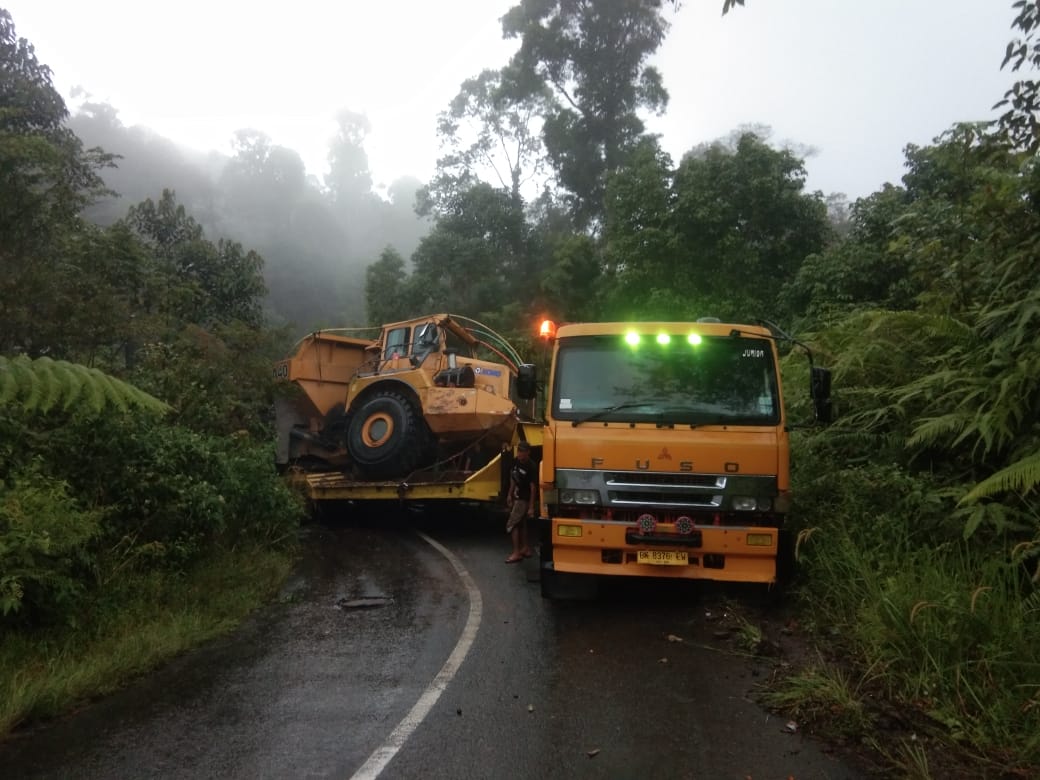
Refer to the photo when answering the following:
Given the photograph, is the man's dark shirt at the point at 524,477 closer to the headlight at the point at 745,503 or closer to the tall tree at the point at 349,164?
the headlight at the point at 745,503

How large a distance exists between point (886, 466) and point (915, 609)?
299 cm

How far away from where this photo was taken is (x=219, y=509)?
27.6 ft

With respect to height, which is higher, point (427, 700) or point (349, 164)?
point (349, 164)

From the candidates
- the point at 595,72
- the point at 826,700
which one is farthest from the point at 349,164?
the point at 826,700

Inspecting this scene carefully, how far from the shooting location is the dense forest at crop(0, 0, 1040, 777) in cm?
513

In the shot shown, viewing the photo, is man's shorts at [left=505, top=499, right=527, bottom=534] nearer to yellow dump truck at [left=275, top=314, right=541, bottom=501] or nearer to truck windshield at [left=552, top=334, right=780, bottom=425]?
yellow dump truck at [left=275, top=314, right=541, bottom=501]

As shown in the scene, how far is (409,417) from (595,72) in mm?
22605

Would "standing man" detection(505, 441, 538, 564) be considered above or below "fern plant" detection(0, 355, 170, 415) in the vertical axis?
below

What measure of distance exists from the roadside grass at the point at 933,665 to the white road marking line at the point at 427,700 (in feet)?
6.86

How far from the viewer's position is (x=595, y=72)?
3116 centimetres

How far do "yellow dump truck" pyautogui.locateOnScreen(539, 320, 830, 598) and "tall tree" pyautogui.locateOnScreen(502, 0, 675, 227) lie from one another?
24321 mm

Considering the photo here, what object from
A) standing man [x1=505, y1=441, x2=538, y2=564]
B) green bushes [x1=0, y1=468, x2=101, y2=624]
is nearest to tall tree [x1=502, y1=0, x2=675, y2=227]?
standing man [x1=505, y1=441, x2=538, y2=564]

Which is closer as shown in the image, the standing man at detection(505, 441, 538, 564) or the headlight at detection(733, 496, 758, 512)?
the headlight at detection(733, 496, 758, 512)

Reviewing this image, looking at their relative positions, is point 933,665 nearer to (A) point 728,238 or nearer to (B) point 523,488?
(B) point 523,488
